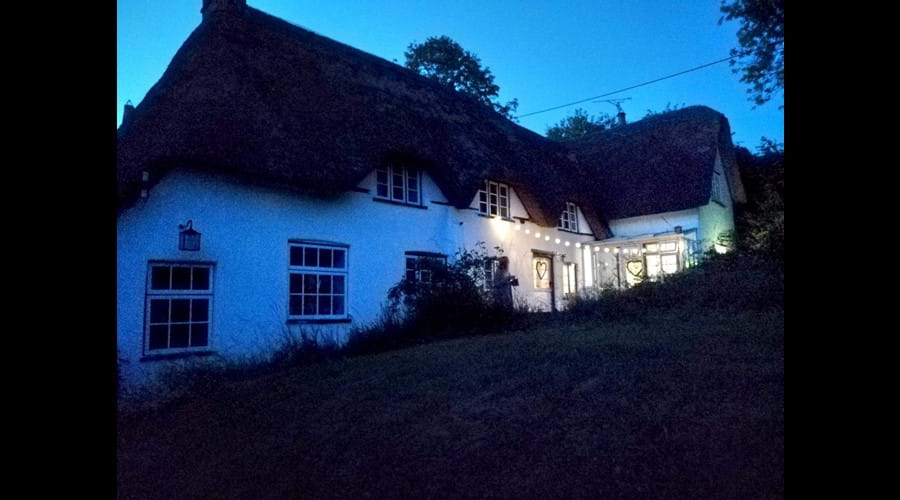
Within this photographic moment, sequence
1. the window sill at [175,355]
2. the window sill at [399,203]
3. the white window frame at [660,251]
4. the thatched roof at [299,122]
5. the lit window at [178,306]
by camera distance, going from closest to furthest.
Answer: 1. the window sill at [175,355]
2. the lit window at [178,306]
3. the thatched roof at [299,122]
4. the window sill at [399,203]
5. the white window frame at [660,251]

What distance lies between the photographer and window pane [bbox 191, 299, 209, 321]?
312 inches

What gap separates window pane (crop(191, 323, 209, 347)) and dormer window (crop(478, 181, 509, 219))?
704cm

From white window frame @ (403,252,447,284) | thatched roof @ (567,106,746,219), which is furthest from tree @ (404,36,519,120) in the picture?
white window frame @ (403,252,447,284)

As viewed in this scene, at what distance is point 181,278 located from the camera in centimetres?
783

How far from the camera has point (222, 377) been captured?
291 inches

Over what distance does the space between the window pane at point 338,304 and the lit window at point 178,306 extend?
224 centimetres

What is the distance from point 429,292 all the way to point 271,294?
103 inches

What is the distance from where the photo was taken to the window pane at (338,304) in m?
9.69

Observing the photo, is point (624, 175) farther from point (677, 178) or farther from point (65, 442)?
point (65, 442)

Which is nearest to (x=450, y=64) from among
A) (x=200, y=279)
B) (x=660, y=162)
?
(x=660, y=162)

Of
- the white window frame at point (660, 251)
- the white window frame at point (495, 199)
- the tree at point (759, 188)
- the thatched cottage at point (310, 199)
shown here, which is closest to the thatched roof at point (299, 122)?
the thatched cottage at point (310, 199)

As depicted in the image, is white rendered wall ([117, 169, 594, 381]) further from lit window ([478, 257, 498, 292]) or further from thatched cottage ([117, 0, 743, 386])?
lit window ([478, 257, 498, 292])

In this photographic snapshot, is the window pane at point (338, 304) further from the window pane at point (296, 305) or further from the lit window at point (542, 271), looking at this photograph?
the lit window at point (542, 271)

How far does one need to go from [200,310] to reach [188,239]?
113 centimetres
